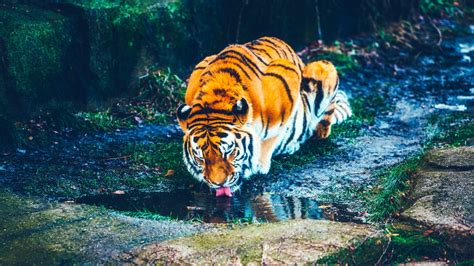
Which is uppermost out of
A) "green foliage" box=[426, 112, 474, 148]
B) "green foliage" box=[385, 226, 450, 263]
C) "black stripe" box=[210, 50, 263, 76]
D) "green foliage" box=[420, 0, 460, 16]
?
"green foliage" box=[420, 0, 460, 16]

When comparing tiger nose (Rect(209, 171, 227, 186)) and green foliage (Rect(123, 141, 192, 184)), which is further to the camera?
green foliage (Rect(123, 141, 192, 184))

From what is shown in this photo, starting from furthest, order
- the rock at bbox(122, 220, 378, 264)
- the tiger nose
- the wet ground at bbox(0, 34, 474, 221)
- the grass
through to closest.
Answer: the tiger nose → the wet ground at bbox(0, 34, 474, 221) → the grass → the rock at bbox(122, 220, 378, 264)

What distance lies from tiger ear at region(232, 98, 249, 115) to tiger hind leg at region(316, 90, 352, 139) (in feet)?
5.29

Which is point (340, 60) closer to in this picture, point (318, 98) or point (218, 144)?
point (318, 98)

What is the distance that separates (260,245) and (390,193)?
145 centimetres

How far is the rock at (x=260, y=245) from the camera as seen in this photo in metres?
4.66

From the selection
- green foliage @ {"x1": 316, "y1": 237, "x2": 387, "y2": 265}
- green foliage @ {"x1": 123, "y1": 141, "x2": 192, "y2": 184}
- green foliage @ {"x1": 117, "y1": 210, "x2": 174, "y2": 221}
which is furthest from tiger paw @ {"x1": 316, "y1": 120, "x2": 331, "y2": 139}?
green foliage @ {"x1": 316, "y1": 237, "x2": 387, "y2": 265}

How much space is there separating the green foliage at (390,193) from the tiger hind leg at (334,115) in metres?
1.40

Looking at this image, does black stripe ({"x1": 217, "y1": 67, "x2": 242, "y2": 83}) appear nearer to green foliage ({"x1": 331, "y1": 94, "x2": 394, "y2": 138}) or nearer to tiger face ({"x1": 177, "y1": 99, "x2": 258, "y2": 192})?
tiger face ({"x1": 177, "y1": 99, "x2": 258, "y2": 192})

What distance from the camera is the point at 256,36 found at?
10211 mm

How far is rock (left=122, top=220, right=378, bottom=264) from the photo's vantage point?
15.3 ft

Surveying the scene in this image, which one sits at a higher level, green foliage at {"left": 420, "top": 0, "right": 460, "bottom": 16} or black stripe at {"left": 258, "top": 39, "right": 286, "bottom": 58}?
green foliage at {"left": 420, "top": 0, "right": 460, "bottom": 16}

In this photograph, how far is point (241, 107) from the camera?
642 centimetres

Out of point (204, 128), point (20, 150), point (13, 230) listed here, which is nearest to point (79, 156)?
point (20, 150)
